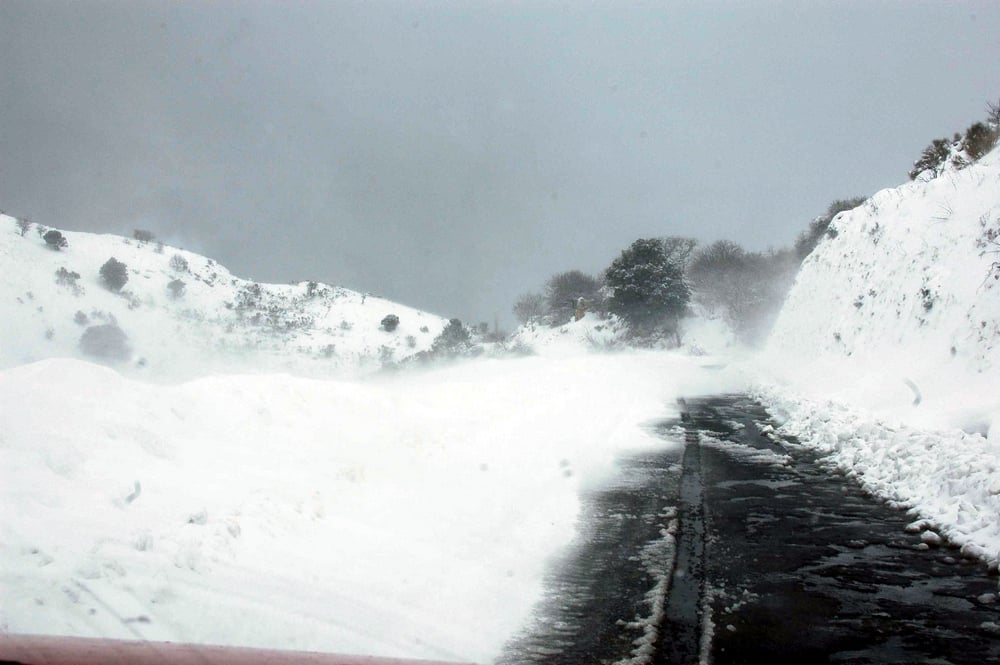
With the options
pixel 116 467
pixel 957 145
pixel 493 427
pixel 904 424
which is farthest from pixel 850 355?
pixel 116 467

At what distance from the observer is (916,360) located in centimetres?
1185

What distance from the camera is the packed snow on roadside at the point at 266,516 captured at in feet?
12.2

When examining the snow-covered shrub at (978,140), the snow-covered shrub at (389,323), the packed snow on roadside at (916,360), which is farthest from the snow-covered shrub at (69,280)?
the snow-covered shrub at (389,323)

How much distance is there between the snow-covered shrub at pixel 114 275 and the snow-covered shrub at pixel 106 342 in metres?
4.64

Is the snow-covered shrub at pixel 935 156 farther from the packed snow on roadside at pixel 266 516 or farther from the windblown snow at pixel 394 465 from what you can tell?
the packed snow on roadside at pixel 266 516

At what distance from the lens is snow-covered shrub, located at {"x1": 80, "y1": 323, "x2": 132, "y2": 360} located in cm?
2127

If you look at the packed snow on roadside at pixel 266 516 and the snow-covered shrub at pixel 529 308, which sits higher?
the snow-covered shrub at pixel 529 308

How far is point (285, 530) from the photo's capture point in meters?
5.41

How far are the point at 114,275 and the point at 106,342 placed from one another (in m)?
6.83

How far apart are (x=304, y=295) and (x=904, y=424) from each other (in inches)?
2365

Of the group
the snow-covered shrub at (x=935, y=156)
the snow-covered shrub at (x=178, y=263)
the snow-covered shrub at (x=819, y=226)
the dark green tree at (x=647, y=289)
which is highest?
the snow-covered shrub at (x=819, y=226)

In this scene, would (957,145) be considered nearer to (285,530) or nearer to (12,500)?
(285,530)

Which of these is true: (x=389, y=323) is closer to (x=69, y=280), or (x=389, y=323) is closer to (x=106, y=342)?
(x=69, y=280)

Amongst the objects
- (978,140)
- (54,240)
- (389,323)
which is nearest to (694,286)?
(389,323)
